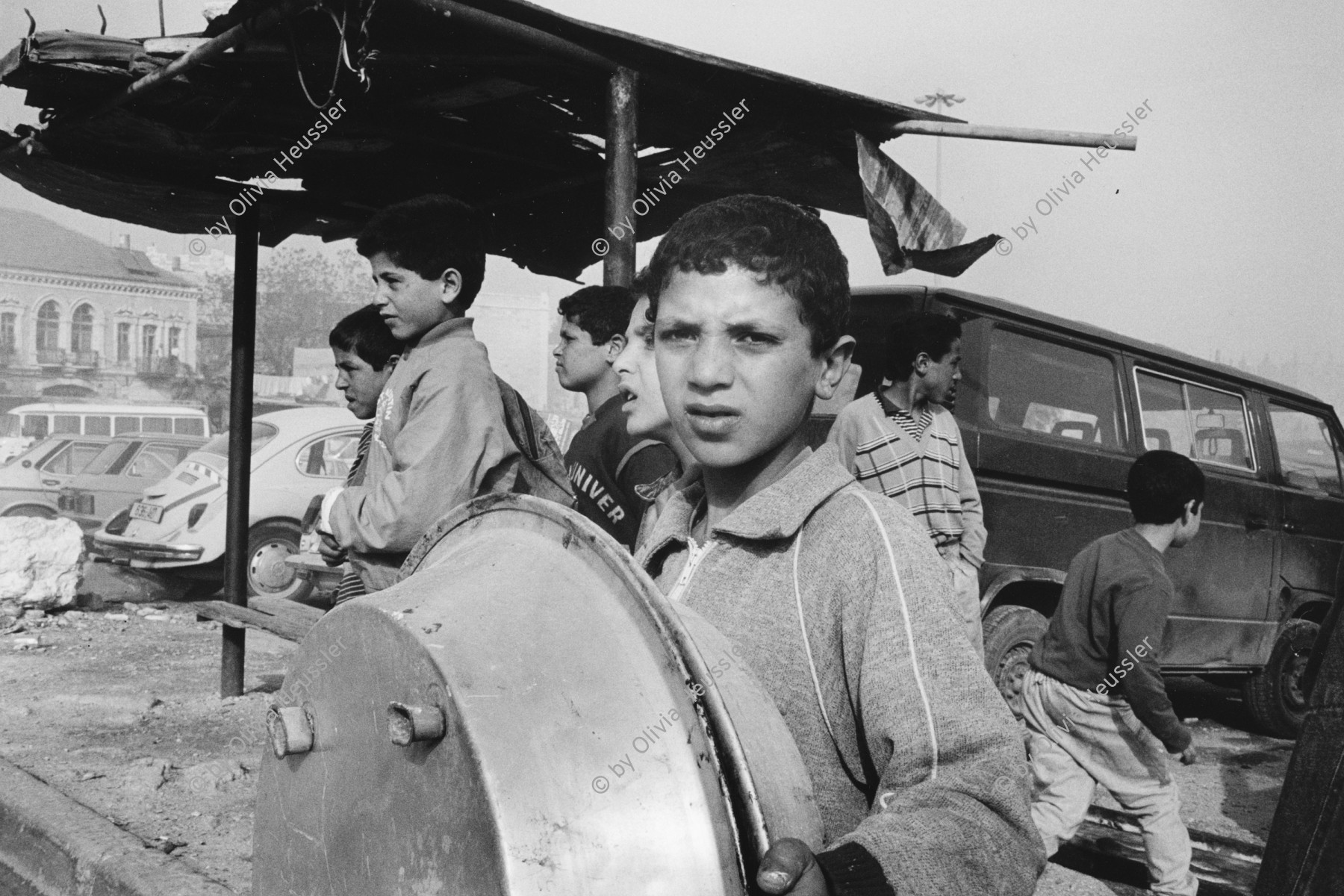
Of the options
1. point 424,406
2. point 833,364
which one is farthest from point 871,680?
point 424,406

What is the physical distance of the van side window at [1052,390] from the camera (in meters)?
5.79

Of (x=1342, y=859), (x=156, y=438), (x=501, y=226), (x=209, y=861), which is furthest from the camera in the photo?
(x=156, y=438)

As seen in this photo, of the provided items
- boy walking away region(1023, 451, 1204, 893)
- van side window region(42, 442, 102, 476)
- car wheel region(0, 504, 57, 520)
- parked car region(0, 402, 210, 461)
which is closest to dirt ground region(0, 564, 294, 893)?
boy walking away region(1023, 451, 1204, 893)

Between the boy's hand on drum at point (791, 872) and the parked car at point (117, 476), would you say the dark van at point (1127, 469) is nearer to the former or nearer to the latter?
the boy's hand on drum at point (791, 872)

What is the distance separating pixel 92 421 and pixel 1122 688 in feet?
72.1

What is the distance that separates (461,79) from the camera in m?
4.02

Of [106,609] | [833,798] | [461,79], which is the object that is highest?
[461,79]

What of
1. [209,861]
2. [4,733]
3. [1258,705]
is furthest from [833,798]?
[1258,705]

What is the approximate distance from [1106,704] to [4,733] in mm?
5126

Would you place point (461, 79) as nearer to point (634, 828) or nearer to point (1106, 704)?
point (1106, 704)

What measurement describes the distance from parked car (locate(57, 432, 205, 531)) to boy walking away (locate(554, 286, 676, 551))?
422 inches

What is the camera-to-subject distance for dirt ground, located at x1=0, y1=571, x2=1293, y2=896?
13.6 feet

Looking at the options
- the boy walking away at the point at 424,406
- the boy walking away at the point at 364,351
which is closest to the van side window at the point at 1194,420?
the boy walking away at the point at 364,351

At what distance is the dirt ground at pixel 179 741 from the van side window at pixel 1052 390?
1.94 metres
